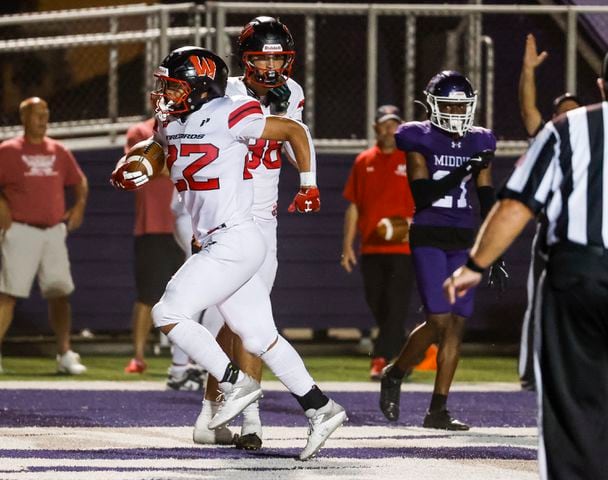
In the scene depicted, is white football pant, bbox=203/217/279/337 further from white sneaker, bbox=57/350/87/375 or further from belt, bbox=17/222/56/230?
belt, bbox=17/222/56/230

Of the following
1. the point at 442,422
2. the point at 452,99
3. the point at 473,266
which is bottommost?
the point at 442,422

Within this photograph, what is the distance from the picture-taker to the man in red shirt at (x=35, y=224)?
484 inches

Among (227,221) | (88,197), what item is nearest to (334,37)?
(88,197)

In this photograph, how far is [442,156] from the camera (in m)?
8.60

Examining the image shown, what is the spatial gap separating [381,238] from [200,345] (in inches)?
211

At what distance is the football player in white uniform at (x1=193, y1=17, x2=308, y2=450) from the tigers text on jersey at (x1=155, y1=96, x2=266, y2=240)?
0.51 meters

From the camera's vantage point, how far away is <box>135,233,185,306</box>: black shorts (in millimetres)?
12156

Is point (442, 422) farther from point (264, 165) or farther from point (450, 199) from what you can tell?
point (264, 165)

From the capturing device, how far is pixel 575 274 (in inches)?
186

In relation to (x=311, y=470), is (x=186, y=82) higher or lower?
higher

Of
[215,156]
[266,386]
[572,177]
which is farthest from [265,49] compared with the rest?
[266,386]

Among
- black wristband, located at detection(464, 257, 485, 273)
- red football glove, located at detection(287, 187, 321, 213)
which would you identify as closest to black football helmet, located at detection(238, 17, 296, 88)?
red football glove, located at detection(287, 187, 321, 213)

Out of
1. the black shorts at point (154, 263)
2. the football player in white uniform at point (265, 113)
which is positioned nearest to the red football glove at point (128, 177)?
the football player in white uniform at point (265, 113)

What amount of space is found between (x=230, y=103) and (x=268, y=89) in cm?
70
